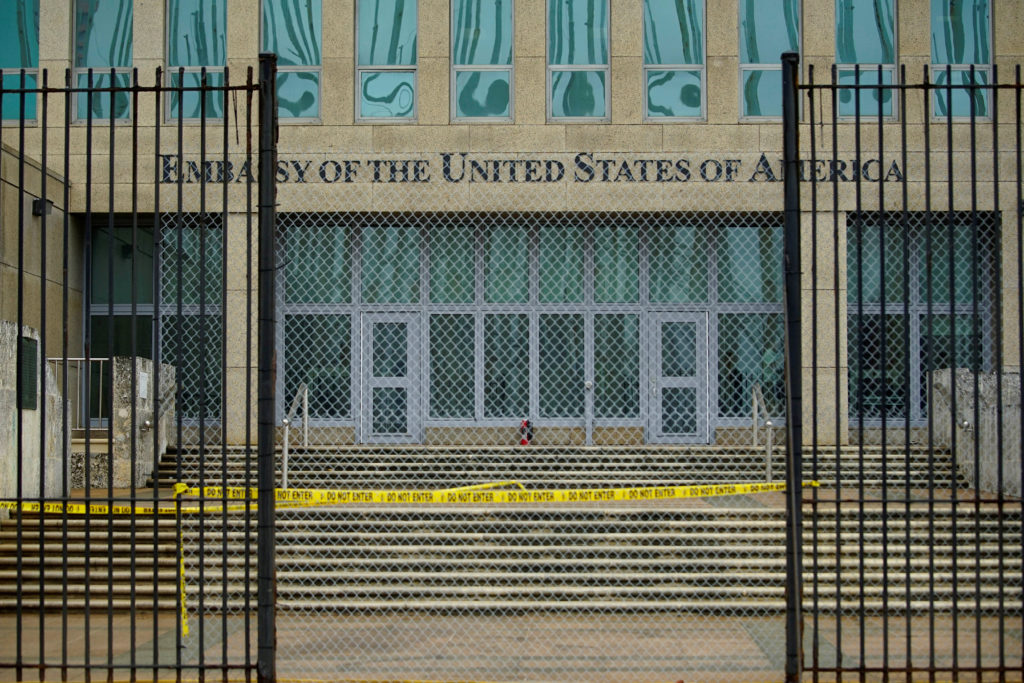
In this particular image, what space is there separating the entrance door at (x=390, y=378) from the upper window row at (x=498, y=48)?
117 inches

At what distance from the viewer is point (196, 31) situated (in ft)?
50.3

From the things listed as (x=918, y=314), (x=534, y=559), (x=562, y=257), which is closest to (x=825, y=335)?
(x=918, y=314)

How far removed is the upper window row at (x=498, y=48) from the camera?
15242mm

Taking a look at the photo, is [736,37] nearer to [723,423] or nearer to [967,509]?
[723,423]

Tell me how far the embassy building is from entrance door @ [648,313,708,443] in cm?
3

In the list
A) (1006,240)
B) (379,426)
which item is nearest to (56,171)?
(379,426)

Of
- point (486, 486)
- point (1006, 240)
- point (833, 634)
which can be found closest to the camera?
point (833, 634)

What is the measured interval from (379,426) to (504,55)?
222 inches

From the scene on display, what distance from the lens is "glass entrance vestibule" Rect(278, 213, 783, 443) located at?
1535 cm

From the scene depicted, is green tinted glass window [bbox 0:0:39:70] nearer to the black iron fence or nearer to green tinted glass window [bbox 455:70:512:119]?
the black iron fence

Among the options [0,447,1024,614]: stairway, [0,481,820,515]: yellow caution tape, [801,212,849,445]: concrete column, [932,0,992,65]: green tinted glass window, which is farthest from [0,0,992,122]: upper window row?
[0,481,820,515]: yellow caution tape

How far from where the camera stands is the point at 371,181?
15.1 metres

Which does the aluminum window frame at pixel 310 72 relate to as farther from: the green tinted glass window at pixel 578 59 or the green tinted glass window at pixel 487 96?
the green tinted glass window at pixel 578 59

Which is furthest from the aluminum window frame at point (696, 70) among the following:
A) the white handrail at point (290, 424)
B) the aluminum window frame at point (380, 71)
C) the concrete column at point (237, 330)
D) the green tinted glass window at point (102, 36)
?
the green tinted glass window at point (102, 36)
